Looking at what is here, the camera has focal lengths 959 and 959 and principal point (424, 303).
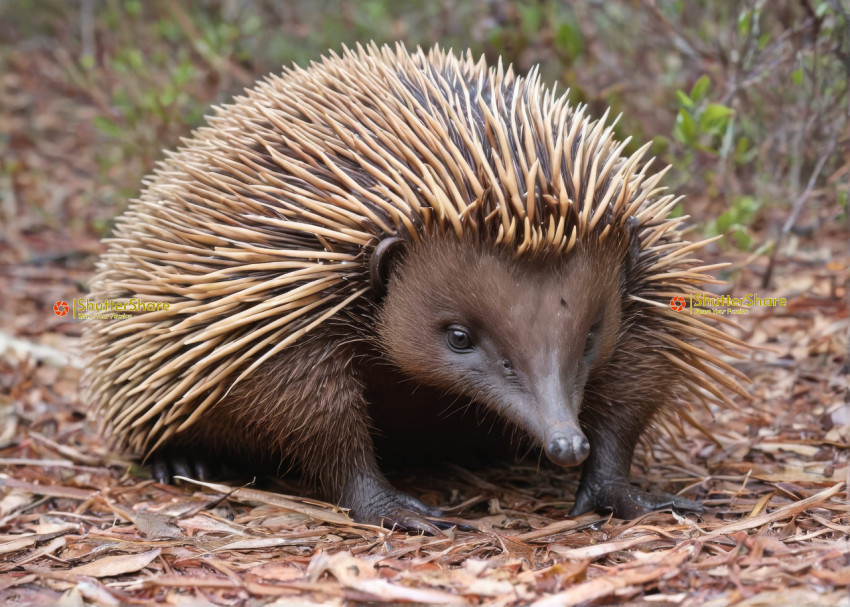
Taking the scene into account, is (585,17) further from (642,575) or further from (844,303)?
(642,575)

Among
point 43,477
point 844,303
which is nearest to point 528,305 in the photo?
point 43,477

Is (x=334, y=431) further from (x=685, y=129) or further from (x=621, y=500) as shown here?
(x=685, y=129)

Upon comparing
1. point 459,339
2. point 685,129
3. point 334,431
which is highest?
point 685,129

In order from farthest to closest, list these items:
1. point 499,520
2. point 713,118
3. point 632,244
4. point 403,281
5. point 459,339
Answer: point 713,118 < point 499,520 < point 632,244 < point 403,281 < point 459,339

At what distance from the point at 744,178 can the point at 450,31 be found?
3.30 metres

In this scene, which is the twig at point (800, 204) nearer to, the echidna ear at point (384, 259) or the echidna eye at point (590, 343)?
the echidna eye at point (590, 343)

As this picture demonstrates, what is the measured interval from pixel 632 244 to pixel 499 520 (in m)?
1.31

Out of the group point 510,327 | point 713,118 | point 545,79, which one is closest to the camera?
point 510,327

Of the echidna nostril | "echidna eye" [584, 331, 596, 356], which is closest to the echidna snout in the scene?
the echidna nostril

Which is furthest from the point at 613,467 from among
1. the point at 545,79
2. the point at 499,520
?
the point at 545,79

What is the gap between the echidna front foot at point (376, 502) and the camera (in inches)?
160

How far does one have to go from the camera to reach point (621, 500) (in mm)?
4121

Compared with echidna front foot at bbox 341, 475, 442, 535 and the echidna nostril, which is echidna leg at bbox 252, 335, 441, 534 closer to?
echidna front foot at bbox 341, 475, 442, 535

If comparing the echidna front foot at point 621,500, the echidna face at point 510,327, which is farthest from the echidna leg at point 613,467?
the echidna face at point 510,327
